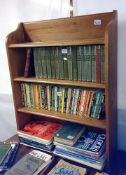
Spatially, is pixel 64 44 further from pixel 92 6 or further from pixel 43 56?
pixel 92 6

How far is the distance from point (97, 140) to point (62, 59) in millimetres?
587

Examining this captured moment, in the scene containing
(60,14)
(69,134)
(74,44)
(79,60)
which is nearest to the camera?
(74,44)

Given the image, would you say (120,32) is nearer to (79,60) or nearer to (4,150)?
(79,60)

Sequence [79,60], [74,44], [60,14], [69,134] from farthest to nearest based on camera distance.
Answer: [60,14]
[69,134]
[79,60]
[74,44]

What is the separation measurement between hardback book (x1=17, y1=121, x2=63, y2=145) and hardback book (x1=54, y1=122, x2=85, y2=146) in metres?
0.07

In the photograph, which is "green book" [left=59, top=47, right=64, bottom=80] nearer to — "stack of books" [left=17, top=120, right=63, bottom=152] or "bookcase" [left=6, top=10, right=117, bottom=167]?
"bookcase" [left=6, top=10, right=117, bottom=167]

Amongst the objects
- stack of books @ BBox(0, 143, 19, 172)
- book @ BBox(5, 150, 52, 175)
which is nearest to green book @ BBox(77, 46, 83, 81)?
book @ BBox(5, 150, 52, 175)

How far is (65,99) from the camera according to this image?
1506 mm

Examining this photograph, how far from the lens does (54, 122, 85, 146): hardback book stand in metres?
1.42

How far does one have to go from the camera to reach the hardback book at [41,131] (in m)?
1.55

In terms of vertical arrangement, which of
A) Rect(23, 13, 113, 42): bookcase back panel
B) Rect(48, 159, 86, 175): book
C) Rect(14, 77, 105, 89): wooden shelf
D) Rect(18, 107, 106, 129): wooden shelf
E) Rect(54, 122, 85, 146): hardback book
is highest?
Rect(23, 13, 113, 42): bookcase back panel

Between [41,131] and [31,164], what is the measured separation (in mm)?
279

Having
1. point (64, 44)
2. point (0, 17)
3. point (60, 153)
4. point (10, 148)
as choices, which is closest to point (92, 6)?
point (64, 44)

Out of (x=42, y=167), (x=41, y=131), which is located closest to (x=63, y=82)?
(x=41, y=131)
